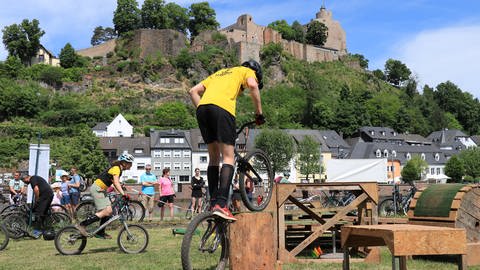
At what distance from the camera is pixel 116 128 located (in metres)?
85.0

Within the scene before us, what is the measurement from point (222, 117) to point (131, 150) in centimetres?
7092

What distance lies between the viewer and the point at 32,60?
11262cm

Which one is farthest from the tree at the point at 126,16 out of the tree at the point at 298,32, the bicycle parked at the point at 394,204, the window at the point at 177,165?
the bicycle parked at the point at 394,204

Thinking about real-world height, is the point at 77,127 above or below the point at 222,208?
above

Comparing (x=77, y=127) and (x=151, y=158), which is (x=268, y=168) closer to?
(x=151, y=158)

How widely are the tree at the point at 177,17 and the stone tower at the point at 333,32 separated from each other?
35383mm

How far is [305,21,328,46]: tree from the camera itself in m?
128

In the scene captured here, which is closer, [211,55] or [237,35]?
[211,55]

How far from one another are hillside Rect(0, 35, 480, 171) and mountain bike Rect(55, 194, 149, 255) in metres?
67.0

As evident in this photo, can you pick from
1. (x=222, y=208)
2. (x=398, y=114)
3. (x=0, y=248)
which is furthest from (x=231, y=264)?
(x=398, y=114)

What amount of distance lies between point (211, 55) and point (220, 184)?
99.6 m

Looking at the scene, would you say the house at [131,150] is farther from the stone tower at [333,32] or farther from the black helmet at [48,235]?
the stone tower at [333,32]

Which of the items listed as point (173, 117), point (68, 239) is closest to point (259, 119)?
point (68, 239)

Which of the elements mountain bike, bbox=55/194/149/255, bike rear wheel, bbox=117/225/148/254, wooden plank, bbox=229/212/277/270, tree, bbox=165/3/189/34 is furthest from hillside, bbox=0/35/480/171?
wooden plank, bbox=229/212/277/270
